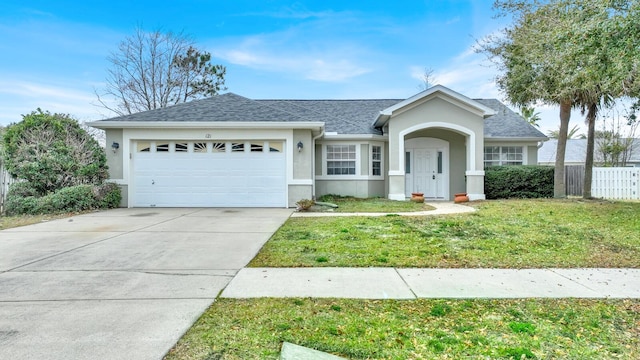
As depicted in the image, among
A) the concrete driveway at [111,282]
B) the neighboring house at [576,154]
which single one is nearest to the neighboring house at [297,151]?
the concrete driveway at [111,282]

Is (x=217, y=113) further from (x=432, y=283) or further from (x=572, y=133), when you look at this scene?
(x=572, y=133)

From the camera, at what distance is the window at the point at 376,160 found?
15422mm

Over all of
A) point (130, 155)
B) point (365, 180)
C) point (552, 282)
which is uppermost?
point (130, 155)

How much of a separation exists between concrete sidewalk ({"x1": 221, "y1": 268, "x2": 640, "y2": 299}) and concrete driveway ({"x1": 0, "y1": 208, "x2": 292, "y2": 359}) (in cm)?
53

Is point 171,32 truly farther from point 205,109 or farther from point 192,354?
point 192,354

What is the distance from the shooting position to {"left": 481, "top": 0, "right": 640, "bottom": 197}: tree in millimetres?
6242

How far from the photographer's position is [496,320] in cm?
317

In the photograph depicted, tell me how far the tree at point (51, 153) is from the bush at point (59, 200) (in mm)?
436

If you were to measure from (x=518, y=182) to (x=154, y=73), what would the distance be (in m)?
25.8

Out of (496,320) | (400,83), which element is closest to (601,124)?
(400,83)

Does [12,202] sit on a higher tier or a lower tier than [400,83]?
lower

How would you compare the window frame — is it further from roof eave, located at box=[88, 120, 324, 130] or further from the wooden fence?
the wooden fence

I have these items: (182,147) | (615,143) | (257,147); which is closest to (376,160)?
(257,147)

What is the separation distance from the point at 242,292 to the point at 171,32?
2836 centimetres
